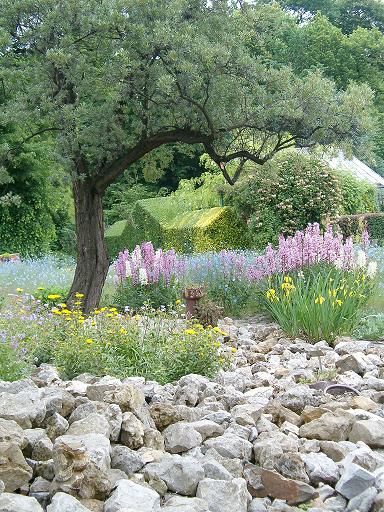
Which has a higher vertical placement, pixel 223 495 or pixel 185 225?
pixel 185 225

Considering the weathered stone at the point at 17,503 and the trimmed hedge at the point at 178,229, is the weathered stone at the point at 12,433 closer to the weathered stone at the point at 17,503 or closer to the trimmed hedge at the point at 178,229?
the weathered stone at the point at 17,503

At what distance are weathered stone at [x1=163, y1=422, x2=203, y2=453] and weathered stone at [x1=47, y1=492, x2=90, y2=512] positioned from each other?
3.01 ft

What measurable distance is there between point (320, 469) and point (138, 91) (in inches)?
225

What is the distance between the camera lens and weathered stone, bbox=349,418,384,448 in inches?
156

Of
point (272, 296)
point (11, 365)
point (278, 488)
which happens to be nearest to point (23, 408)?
point (278, 488)

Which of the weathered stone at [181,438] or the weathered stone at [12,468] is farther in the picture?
the weathered stone at [181,438]

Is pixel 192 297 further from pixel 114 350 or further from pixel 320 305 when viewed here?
pixel 114 350

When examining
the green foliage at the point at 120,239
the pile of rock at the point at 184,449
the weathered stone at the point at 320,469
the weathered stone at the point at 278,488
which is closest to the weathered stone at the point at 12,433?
the pile of rock at the point at 184,449

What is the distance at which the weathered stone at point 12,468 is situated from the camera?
2990mm

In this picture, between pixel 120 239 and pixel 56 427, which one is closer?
pixel 56 427

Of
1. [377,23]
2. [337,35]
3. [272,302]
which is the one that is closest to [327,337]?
[272,302]

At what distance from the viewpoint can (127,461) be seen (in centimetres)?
332

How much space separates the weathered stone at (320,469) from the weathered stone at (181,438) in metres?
0.53

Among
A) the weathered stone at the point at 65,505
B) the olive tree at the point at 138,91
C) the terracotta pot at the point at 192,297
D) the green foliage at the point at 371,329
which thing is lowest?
the green foliage at the point at 371,329
